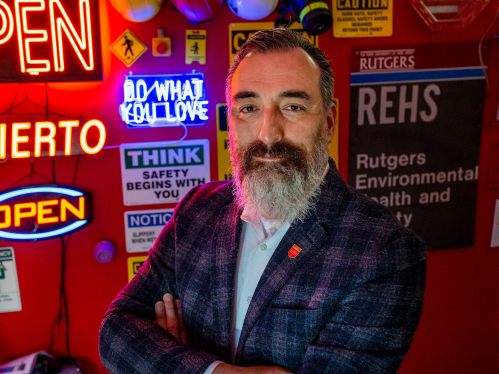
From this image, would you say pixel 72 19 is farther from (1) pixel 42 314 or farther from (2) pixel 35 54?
(1) pixel 42 314

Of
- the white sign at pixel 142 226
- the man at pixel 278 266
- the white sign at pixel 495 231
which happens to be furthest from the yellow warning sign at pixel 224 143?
the white sign at pixel 495 231

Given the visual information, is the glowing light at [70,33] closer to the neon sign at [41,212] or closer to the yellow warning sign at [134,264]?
the neon sign at [41,212]

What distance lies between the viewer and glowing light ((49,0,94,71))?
5.66 feet

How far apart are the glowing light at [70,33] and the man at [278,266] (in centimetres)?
88

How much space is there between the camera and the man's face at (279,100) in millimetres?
1173

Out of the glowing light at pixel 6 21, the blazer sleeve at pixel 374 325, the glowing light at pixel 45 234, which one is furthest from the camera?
the glowing light at pixel 45 234

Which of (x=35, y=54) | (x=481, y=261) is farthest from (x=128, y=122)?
(x=481, y=261)

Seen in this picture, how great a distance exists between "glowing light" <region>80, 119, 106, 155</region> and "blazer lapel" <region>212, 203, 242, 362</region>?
2.98 feet

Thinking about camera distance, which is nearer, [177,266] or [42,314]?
[177,266]

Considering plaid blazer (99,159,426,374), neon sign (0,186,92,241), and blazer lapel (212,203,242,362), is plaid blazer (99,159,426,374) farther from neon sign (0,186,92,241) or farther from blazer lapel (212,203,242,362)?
neon sign (0,186,92,241)

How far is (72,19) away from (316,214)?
1.47 m

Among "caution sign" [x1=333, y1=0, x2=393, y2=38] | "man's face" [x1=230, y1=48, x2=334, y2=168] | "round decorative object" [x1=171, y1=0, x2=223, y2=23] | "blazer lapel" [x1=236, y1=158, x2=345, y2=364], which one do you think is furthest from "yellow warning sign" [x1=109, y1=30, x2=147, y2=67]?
"blazer lapel" [x1=236, y1=158, x2=345, y2=364]

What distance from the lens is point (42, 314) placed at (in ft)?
6.85

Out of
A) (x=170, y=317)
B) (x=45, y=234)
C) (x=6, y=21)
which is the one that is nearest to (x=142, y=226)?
(x=45, y=234)
